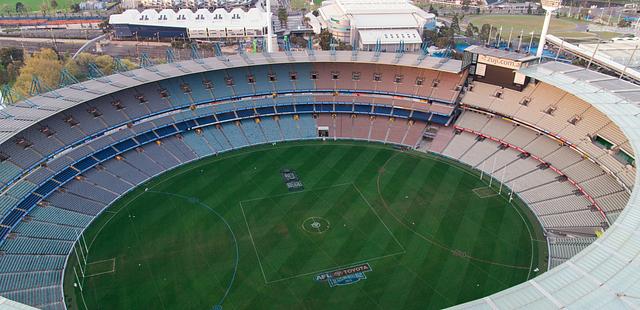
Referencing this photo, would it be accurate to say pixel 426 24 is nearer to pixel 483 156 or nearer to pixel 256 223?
pixel 483 156

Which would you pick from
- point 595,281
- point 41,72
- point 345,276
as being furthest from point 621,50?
point 41,72

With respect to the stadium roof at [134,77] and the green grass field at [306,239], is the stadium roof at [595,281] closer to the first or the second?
the green grass field at [306,239]

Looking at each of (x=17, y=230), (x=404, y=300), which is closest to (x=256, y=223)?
(x=404, y=300)

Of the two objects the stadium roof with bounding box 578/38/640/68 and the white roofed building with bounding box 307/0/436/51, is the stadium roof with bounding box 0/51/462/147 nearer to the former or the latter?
the stadium roof with bounding box 578/38/640/68

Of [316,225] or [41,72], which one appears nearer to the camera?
[316,225]

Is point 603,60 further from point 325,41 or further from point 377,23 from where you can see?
point 325,41

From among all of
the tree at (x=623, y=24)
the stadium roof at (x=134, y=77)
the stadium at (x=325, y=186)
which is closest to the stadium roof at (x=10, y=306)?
the stadium at (x=325, y=186)

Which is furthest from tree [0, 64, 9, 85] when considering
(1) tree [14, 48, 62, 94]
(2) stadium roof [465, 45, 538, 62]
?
(2) stadium roof [465, 45, 538, 62]
